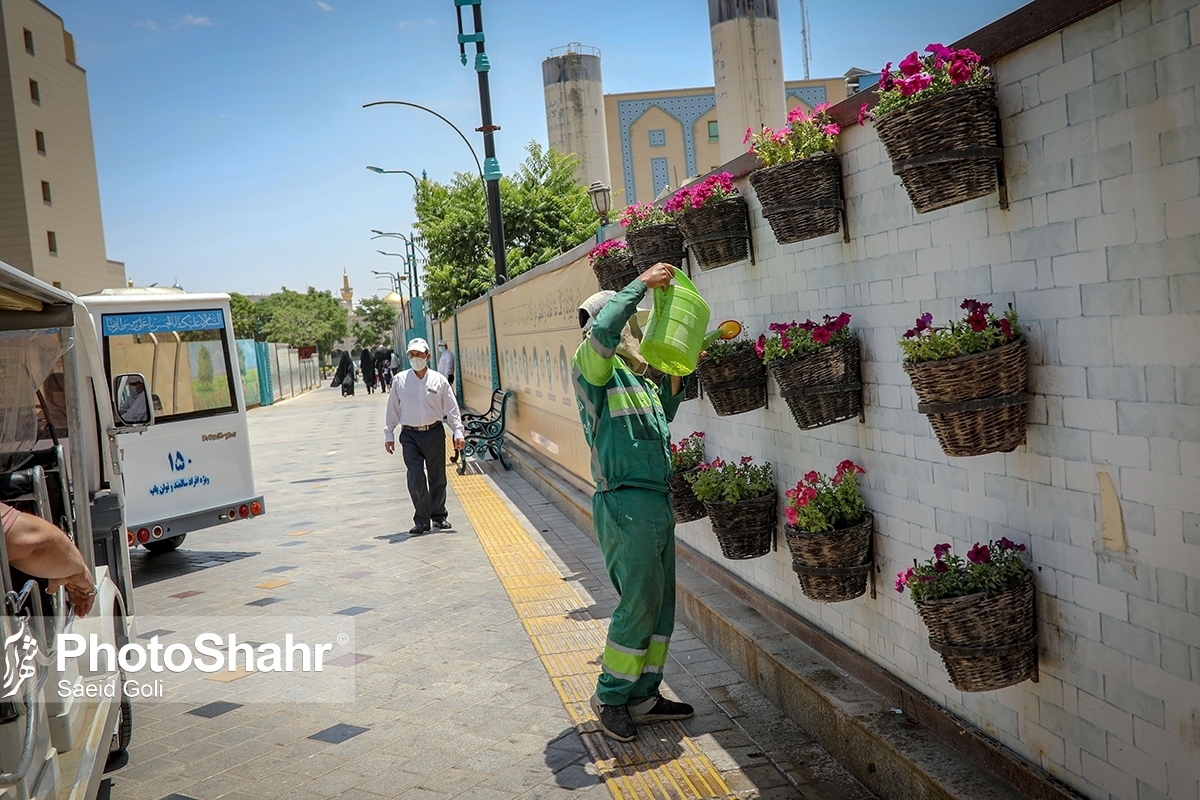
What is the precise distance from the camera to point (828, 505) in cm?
456

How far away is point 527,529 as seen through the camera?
10555 millimetres

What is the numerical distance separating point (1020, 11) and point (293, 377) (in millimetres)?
50329

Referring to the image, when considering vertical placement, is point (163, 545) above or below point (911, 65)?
below

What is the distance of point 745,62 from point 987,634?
4190cm

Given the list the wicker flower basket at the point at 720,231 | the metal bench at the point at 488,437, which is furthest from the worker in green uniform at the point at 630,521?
the metal bench at the point at 488,437

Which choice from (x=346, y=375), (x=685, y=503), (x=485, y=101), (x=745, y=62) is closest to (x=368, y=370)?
(x=346, y=375)

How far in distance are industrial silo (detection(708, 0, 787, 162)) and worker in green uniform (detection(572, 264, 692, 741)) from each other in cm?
3903

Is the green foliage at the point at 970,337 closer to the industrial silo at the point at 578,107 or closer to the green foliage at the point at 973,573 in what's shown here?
the green foliage at the point at 973,573

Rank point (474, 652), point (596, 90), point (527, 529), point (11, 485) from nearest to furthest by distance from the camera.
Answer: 1. point (11, 485)
2. point (474, 652)
3. point (527, 529)
4. point (596, 90)

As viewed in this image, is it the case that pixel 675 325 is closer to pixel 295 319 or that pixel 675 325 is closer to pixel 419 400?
pixel 419 400

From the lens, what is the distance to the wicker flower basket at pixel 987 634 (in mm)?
3316

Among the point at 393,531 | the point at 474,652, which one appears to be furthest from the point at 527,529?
the point at 474,652

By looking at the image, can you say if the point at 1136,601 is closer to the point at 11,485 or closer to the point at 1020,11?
the point at 1020,11

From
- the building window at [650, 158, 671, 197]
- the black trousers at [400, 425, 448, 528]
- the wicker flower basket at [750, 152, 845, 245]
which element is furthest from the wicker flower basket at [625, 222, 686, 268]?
the building window at [650, 158, 671, 197]
